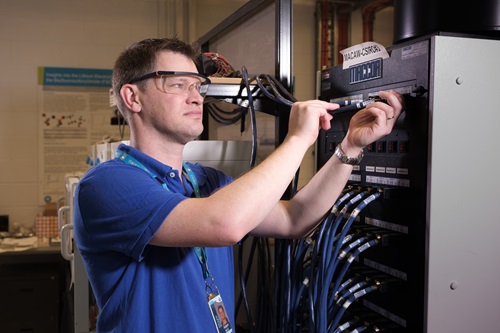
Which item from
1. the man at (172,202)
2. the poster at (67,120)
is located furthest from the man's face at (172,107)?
the poster at (67,120)

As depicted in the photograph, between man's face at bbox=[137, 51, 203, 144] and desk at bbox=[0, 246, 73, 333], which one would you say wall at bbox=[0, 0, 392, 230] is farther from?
man's face at bbox=[137, 51, 203, 144]

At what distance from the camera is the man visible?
104 cm

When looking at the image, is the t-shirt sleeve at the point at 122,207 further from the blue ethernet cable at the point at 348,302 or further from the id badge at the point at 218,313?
the blue ethernet cable at the point at 348,302

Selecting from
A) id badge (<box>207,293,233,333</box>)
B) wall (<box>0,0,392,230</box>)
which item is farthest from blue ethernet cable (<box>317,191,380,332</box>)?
wall (<box>0,0,392,230</box>)

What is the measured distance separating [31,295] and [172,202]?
3065mm

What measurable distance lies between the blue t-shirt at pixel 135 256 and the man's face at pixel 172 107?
8cm

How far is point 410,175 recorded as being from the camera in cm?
115

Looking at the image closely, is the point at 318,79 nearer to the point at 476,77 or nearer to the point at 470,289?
the point at 476,77

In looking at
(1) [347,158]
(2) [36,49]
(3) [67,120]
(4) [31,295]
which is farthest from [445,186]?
(2) [36,49]

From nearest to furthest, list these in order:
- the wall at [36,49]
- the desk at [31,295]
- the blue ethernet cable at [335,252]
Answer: the blue ethernet cable at [335,252], the desk at [31,295], the wall at [36,49]

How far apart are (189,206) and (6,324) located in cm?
318

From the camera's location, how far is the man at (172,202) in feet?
→ 3.43

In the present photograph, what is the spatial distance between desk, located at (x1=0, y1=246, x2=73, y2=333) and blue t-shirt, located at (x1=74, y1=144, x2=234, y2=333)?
8.66 feet

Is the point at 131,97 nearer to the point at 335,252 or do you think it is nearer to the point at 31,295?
the point at 335,252
